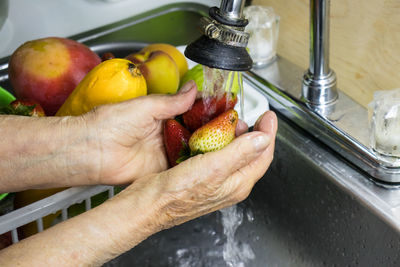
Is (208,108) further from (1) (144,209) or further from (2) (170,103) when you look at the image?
(1) (144,209)

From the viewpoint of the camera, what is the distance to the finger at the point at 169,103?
1.98 ft

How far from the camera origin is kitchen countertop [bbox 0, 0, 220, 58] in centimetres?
100

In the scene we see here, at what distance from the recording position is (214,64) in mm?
461

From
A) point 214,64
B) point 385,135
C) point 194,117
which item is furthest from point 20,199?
point 385,135

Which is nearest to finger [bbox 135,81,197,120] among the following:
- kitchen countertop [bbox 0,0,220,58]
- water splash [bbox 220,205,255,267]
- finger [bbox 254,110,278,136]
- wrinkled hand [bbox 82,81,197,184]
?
Answer: wrinkled hand [bbox 82,81,197,184]

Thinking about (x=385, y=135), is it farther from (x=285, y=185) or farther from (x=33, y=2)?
(x=33, y=2)

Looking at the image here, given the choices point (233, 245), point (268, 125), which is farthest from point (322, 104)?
point (233, 245)

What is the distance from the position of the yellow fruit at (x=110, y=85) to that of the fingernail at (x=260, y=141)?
0.19 meters

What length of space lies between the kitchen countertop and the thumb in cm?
49

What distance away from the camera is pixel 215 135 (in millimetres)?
584

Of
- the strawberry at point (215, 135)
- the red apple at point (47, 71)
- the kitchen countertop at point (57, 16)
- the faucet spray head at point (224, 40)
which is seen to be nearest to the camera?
the faucet spray head at point (224, 40)

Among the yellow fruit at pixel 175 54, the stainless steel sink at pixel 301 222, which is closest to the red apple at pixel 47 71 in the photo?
the yellow fruit at pixel 175 54

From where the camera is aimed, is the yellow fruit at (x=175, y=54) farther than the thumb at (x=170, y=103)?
Yes

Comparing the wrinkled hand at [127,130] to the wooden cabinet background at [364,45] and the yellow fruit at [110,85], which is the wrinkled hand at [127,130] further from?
the wooden cabinet background at [364,45]
